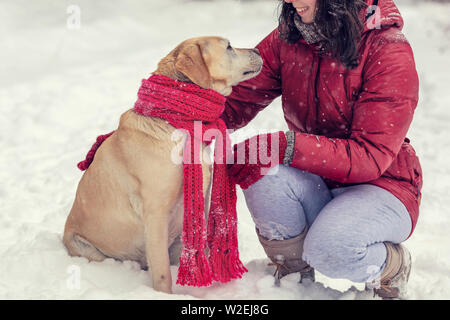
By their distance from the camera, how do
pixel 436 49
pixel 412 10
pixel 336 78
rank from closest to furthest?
pixel 336 78 → pixel 436 49 → pixel 412 10

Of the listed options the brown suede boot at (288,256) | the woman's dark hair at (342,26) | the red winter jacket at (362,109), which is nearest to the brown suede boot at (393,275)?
the red winter jacket at (362,109)

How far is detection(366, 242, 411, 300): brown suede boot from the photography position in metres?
2.21

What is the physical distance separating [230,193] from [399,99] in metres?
0.95

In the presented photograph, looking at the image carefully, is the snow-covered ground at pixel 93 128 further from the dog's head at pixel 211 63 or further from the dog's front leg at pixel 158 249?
the dog's head at pixel 211 63

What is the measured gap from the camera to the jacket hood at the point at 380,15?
2.20 m

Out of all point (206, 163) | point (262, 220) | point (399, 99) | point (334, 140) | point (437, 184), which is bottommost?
point (437, 184)

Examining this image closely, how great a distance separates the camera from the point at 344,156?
2.10 meters

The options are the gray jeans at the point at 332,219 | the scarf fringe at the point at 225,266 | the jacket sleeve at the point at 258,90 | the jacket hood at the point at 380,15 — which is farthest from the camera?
the jacket sleeve at the point at 258,90

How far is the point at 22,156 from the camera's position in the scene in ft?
15.0

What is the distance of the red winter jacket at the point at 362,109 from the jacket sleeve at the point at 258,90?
87mm

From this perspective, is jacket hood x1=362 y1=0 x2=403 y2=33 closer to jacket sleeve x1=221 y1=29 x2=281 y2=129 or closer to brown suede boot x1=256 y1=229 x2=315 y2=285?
jacket sleeve x1=221 y1=29 x2=281 y2=129

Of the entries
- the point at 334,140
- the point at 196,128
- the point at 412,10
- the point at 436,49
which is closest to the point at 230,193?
the point at 196,128

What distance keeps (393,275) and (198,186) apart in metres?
1.05

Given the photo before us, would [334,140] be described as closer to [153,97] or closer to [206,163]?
[206,163]
